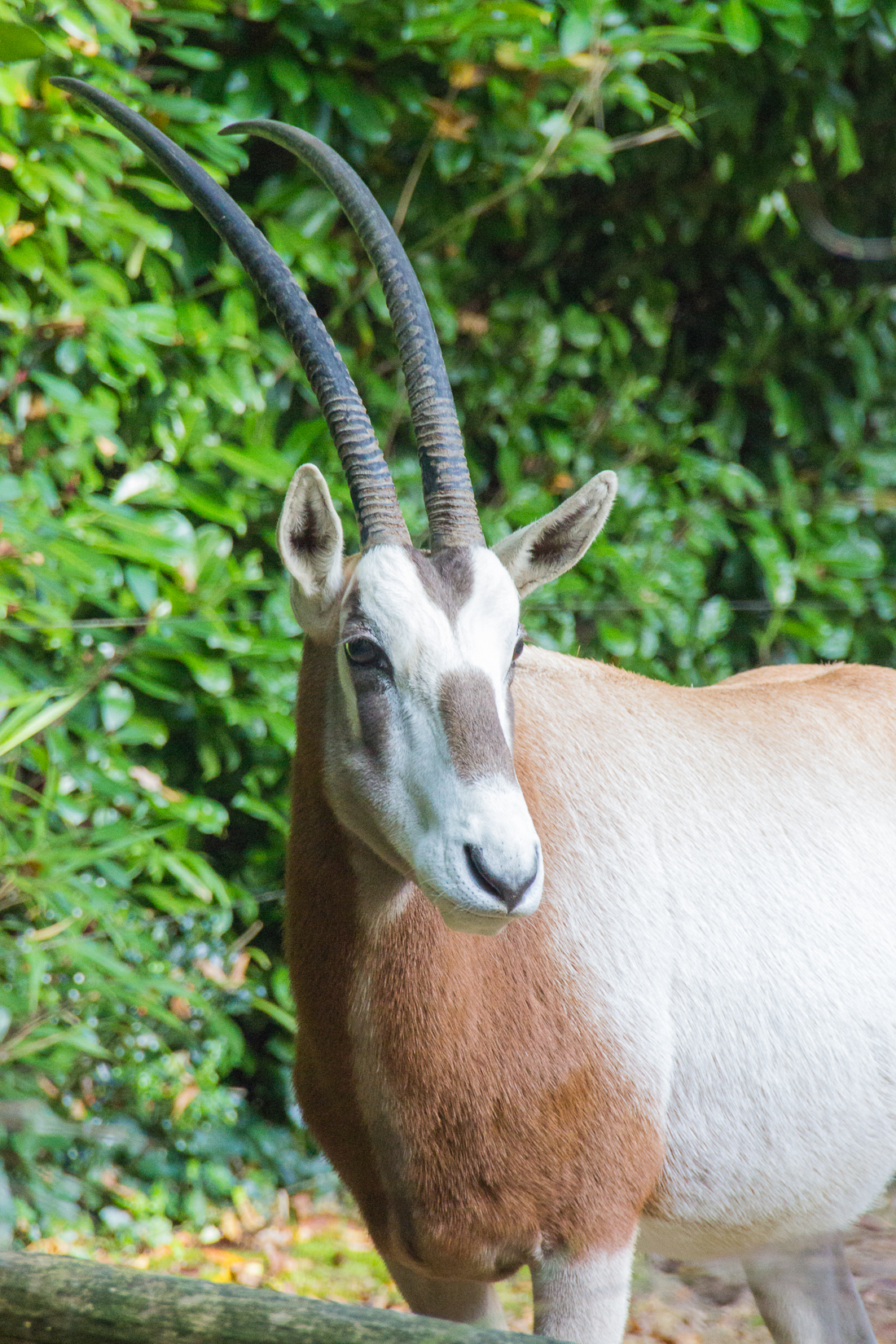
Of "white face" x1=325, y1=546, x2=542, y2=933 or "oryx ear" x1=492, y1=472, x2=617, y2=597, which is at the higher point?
"oryx ear" x1=492, y1=472, x2=617, y2=597

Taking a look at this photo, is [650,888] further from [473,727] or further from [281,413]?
[281,413]

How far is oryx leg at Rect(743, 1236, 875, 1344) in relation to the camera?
104 inches

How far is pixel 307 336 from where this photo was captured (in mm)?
2197

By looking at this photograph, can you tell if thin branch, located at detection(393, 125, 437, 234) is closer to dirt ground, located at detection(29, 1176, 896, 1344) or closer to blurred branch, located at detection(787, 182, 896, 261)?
blurred branch, located at detection(787, 182, 896, 261)

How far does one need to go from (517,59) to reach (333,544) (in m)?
2.52

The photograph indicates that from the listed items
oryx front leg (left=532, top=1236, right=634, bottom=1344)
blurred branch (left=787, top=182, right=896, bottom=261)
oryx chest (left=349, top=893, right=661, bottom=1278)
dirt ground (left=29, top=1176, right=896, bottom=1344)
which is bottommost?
dirt ground (left=29, top=1176, right=896, bottom=1344)

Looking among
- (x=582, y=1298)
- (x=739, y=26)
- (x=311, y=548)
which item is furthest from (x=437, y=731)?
(x=739, y=26)

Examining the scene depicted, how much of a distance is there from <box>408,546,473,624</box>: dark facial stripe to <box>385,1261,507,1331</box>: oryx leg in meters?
1.31

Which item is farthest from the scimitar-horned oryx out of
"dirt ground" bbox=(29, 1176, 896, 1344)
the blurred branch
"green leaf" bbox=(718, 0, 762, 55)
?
the blurred branch

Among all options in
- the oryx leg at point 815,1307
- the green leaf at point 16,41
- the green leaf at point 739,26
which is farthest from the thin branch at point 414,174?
the oryx leg at point 815,1307

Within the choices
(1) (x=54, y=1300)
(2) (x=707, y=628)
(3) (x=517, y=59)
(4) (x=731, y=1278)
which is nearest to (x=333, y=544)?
(1) (x=54, y=1300)

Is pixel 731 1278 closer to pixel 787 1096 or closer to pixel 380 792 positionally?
pixel 787 1096

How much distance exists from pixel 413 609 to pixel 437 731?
21 centimetres

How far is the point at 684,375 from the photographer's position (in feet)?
17.0
